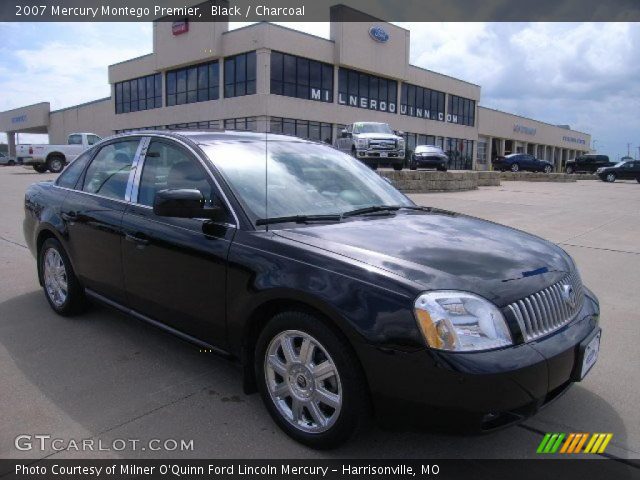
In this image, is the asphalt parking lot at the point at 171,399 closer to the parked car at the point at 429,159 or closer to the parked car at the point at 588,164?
the parked car at the point at 429,159

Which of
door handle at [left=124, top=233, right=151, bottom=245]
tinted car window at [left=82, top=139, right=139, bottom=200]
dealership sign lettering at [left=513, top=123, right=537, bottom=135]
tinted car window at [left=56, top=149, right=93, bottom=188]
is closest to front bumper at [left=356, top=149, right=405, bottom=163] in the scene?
tinted car window at [left=56, top=149, right=93, bottom=188]

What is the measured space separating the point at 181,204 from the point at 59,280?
2329mm

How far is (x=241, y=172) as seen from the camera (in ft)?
11.2

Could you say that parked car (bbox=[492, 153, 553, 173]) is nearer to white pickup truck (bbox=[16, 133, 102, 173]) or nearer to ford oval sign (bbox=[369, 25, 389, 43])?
ford oval sign (bbox=[369, 25, 389, 43])

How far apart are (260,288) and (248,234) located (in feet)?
1.16

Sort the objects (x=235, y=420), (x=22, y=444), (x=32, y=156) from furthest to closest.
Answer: (x=32, y=156)
(x=235, y=420)
(x=22, y=444)

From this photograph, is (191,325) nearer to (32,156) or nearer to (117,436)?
(117,436)

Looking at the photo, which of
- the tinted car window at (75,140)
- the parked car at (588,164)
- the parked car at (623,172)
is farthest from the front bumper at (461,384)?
the parked car at (588,164)

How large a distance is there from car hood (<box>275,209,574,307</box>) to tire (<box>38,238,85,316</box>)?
8.18ft

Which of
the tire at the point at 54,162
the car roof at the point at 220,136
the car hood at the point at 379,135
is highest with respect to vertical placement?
the car hood at the point at 379,135

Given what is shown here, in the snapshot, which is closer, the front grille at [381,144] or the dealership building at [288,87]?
the front grille at [381,144]

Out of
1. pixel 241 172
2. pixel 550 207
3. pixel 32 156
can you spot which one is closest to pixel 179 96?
pixel 32 156

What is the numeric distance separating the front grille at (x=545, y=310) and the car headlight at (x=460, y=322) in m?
0.13

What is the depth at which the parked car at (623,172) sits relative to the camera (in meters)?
36.7
